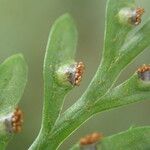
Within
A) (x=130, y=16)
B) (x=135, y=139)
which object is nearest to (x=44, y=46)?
(x=130, y=16)

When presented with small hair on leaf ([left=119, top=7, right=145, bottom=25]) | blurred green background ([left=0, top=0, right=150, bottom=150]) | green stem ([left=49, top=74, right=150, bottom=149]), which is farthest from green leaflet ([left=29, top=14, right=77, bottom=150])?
blurred green background ([left=0, top=0, right=150, bottom=150])

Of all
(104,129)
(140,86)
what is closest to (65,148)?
(104,129)

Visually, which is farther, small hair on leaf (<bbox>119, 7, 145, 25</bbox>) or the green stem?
small hair on leaf (<bbox>119, 7, 145, 25</bbox>)

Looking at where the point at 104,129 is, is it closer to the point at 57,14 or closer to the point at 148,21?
the point at 57,14

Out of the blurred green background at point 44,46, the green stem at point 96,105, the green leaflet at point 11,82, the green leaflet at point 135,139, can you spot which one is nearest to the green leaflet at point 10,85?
the green leaflet at point 11,82

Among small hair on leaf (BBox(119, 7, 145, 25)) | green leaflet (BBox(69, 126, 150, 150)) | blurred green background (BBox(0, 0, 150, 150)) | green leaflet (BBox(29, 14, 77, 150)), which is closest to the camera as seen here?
green leaflet (BBox(69, 126, 150, 150))

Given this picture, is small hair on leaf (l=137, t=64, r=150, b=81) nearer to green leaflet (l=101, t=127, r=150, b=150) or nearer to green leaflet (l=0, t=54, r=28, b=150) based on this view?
green leaflet (l=101, t=127, r=150, b=150)

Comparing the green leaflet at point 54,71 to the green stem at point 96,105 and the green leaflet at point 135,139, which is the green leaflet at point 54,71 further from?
the green leaflet at point 135,139

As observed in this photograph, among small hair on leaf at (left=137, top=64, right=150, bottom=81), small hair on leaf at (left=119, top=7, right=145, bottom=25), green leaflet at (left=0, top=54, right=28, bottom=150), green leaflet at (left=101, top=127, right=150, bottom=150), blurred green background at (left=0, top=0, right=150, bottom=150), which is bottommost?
green leaflet at (left=101, top=127, right=150, bottom=150)
